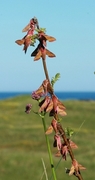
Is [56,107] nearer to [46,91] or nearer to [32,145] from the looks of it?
[46,91]

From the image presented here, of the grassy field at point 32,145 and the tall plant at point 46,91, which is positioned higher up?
the tall plant at point 46,91

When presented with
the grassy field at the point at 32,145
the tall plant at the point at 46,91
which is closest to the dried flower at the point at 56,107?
the tall plant at the point at 46,91

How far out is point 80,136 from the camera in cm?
2489

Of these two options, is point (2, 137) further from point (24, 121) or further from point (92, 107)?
point (92, 107)

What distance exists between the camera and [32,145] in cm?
2305

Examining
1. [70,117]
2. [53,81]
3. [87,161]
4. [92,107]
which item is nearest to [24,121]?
[70,117]

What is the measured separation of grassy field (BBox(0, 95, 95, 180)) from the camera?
15.1 meters

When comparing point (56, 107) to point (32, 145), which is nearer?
point (56, 107)

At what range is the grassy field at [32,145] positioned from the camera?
595 inches

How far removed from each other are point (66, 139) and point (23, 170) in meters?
14.7

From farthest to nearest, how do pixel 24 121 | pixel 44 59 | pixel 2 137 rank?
1. pixel 24 121
2. pixel 2 137
3. pixel 44 59

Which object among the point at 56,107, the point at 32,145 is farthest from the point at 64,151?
the point at 32,145

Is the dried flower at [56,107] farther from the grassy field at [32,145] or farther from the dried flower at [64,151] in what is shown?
the grassy field at [32,145]

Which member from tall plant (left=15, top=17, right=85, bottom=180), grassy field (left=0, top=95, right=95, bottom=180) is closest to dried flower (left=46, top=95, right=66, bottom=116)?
tall plant (left=15, top=17, right=85, bottom=180)
